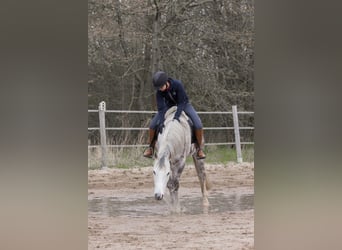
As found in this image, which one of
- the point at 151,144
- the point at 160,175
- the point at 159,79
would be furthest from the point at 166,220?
the point at 159,79

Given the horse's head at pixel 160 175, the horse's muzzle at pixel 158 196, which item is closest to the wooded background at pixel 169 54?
the horse's head at pixel 160 175

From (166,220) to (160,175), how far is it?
0.38m

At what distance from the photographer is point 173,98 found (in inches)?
192

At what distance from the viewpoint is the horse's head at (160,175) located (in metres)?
4.82

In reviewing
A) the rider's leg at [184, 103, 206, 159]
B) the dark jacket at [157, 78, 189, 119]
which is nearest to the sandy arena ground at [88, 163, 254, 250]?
the rider's leg at [184, 103, 206, 159]

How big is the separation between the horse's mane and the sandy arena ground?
160 millimetres

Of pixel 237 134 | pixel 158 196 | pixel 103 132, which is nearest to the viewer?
pixel 158 196

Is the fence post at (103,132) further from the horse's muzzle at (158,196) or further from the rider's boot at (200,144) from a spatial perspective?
the rider's boot at (200,144)

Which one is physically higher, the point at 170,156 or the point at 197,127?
the point at 197,127

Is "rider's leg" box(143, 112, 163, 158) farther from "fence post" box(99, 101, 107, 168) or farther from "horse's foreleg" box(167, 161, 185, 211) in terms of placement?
"fence post" box(99, 101, 107, 168)

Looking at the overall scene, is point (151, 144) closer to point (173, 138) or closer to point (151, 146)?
point (151, 146)

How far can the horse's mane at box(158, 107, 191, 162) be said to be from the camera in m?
4.84

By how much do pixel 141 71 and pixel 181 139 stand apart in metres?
0.68
